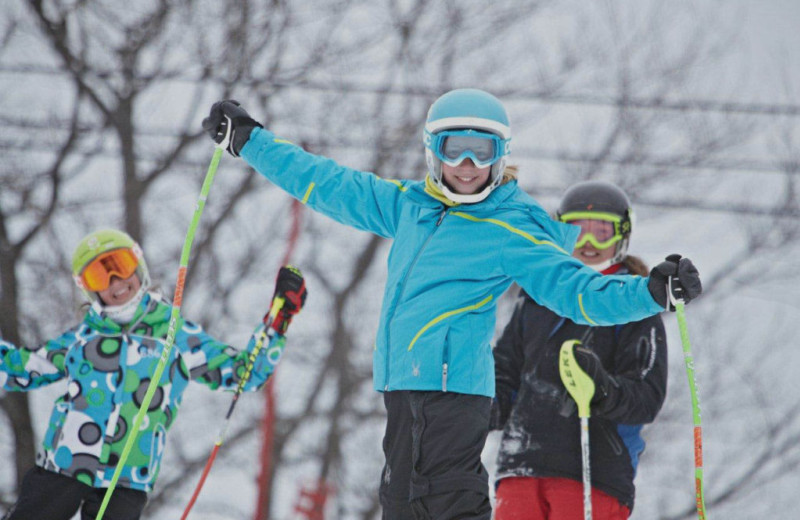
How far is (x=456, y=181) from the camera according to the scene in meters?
3.58

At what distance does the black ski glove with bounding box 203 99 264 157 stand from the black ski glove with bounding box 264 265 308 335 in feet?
2.87

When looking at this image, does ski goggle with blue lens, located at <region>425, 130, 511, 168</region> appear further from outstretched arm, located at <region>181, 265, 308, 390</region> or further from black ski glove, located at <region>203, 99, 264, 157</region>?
outstretched arm, located at <region>181, 265, 308, 390</region>

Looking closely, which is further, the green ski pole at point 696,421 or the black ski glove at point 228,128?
the black ski glove at point 228,128

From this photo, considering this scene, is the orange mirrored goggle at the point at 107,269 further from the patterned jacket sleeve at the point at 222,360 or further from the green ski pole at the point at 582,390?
the green ski pole at the point at 582,390

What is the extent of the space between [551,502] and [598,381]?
0.52 metres

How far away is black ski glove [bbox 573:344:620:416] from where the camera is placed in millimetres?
3857

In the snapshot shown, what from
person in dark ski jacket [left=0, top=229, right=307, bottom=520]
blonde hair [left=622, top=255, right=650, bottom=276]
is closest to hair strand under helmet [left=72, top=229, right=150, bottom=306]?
person in dark ski jacket [left=0, top=229, right=307, bottom=520]

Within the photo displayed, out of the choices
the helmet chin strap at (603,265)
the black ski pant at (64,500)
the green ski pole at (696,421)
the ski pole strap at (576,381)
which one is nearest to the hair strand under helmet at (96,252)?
the black ski pant at (64,500)

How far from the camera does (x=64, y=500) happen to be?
4.16 metres

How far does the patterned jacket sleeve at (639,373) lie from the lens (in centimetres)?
393

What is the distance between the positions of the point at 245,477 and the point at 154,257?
4371 mm

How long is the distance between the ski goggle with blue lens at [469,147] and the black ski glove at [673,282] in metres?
0.75

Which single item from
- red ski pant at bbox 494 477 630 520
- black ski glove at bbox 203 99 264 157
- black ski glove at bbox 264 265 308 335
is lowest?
red ski pant at bbox 494 477 630 520

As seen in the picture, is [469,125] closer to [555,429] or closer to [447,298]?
[447,298]
